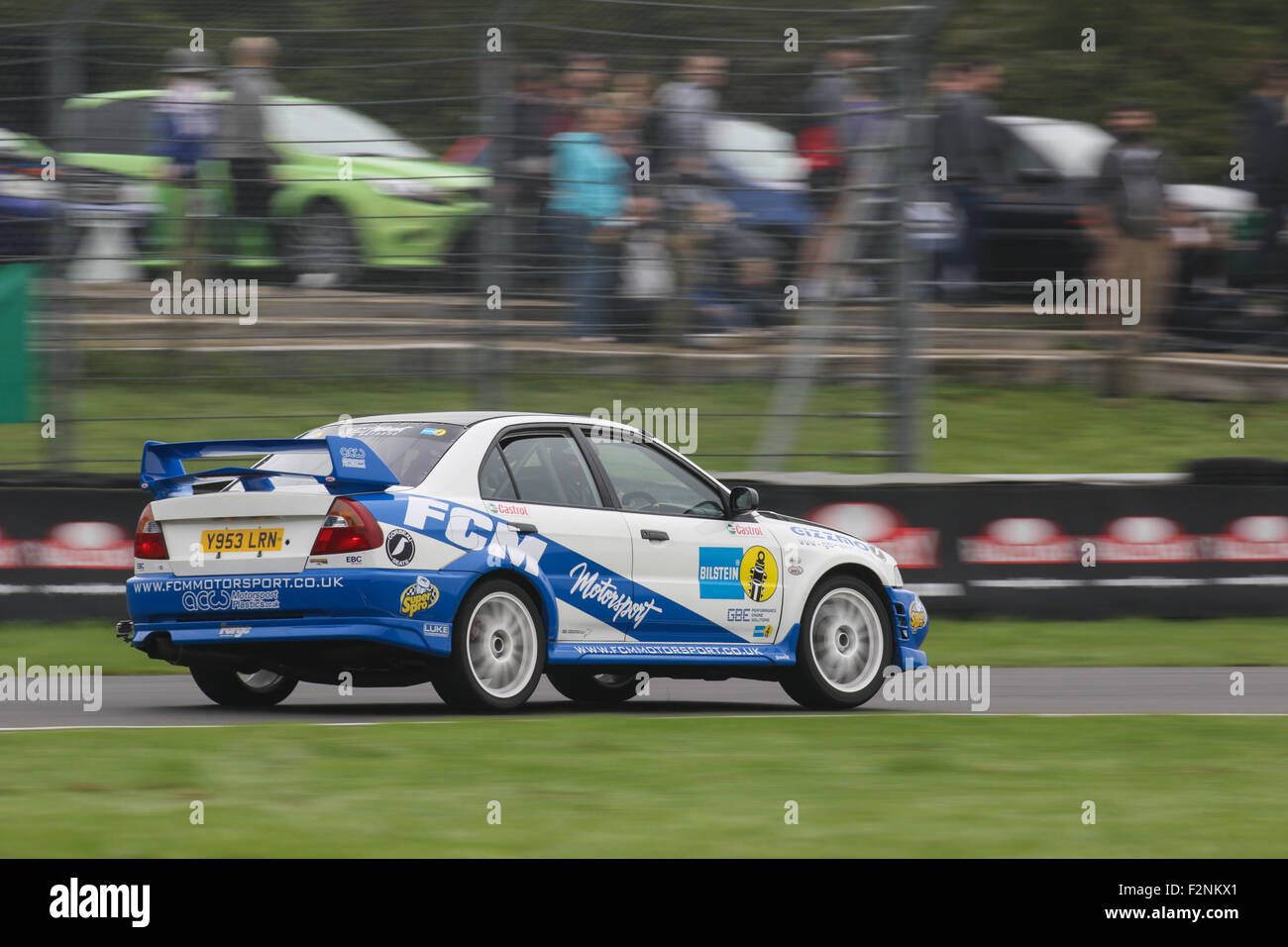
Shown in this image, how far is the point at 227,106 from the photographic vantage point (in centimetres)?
1312

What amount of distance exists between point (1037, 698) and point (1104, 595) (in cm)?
313

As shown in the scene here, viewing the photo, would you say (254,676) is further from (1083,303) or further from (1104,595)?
(1083,303)

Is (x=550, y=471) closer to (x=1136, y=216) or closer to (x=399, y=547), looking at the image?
(x=399, y=547)

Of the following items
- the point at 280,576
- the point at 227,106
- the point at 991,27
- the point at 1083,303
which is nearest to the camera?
the point at 280,576

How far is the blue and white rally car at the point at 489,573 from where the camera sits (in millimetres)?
8742

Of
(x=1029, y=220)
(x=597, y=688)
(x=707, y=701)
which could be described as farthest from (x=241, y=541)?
(x=1029, y=220)

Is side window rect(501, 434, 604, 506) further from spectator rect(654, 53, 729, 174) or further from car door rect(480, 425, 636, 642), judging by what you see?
spectator rect(654, 53, 729, 174)

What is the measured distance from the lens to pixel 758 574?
10102 millimetres

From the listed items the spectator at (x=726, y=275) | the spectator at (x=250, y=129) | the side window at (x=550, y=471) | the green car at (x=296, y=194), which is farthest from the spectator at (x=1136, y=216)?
the side window at (x=550, y=471)

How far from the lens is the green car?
42.7 ft

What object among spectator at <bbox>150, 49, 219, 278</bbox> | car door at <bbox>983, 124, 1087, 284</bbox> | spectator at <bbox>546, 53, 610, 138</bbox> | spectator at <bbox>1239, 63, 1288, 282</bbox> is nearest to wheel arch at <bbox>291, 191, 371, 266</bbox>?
spectator at <bbox>150, 49, 219, 278</bbox>

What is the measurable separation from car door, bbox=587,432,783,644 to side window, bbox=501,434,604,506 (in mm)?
125
